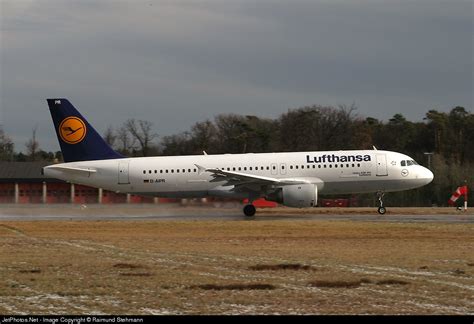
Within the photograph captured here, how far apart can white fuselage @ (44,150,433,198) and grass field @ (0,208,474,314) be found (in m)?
10.3

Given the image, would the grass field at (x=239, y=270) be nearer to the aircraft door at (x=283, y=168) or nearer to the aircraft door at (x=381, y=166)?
the aircraft door at (x=381, y=166)

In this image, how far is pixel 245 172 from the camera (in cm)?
4222

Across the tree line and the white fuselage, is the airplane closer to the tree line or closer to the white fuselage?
the white fuselage

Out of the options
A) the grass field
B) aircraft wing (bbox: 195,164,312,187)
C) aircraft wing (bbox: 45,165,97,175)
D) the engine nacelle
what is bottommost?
the grass field

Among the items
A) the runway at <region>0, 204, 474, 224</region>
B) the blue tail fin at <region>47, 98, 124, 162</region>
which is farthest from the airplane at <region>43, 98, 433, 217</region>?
the runway at <region>0, 204, 474, 224</region>

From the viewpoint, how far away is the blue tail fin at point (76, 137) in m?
43.6

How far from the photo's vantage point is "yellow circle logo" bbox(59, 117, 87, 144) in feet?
143

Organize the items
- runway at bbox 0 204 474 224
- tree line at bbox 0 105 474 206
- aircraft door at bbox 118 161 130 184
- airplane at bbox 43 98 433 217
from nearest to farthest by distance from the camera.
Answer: airplane at bbox 43 98 433 217 → runway at bbox 0 204 474 224 → aircraft door at bbox 118 161 130 184 → tree line at bbox 0 105 474 206

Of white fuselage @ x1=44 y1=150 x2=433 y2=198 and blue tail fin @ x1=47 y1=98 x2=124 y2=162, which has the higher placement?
blue tail fin @ x1=47 y1=98 x2=124 y2=162

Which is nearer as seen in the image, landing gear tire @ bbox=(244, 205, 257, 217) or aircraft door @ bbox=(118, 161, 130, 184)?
landing gear tire @ bbox=(244, 205, 257, 217)

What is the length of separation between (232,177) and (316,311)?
27.7 m

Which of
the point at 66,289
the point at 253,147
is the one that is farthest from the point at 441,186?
the point at 66,289

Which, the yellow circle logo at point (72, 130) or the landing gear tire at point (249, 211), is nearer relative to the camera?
the landing gear tire at point (249, 211)

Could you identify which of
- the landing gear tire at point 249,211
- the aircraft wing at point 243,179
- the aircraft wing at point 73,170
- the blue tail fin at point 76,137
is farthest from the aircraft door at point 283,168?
the aircraft wing at point 73,170
